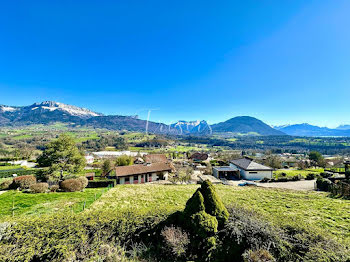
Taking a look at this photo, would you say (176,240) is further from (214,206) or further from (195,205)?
(214,206)

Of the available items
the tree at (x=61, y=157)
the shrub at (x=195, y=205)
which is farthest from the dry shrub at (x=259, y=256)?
the tree at (x=61, y=157)

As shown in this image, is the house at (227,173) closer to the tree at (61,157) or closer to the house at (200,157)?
the tree at (61,157)

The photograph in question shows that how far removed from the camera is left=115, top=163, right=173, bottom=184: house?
29141mm

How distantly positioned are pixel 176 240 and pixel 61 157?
26625 millimetres

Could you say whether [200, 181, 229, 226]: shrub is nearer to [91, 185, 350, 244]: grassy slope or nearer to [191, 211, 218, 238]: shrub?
[191, 211, 218, 238]: shrub

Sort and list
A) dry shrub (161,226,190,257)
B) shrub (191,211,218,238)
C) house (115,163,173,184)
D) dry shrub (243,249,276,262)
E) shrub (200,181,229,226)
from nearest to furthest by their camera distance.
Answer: dry shrub (243,249,276,262)
dry shrub (161,226,190,257)
shrub (191,211,218,238)
shrub (200,181,229,226)
house (115,163,173,184)

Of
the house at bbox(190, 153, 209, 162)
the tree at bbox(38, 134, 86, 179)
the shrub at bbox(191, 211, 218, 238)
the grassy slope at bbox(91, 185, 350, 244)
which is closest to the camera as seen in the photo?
the shrub at bbox(191, 211, 218, 238)

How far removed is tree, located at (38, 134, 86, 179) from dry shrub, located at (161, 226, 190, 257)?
988 inches

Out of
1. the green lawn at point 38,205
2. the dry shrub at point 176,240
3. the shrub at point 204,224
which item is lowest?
the green lawn at point 38,205

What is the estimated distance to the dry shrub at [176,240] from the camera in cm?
559

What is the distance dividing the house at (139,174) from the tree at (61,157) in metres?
7.34

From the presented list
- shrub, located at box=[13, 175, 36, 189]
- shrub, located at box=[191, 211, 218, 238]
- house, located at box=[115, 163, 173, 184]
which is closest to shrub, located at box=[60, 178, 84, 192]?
shrub, located at box=[13, 175, 36, 189]

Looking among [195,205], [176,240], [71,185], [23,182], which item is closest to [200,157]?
[71,185]

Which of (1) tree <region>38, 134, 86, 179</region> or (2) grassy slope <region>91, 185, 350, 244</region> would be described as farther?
(1) tree <region>38, 134, 86, 179</region>
